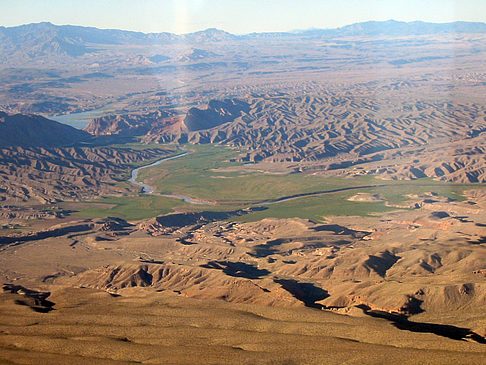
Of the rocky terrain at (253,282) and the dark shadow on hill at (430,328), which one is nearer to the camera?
the rocky terrain at (253,282)

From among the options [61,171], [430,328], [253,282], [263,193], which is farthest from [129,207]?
[430,328]

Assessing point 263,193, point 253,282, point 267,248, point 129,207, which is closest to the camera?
point 253,282

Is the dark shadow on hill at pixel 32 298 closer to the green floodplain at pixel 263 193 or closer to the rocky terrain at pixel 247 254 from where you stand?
the rocky terrain at pixel 247 254

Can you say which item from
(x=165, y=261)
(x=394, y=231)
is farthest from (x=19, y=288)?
(x=394, y=231)

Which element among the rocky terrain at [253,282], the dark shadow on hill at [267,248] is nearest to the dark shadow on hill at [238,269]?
the rocky terrain at [253,282]

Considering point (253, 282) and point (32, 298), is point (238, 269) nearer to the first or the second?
point (253, 282)

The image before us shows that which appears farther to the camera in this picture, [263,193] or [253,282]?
[263,193]

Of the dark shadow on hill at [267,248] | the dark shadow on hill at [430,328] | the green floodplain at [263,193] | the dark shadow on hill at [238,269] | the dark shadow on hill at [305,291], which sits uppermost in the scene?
the dark shadow on hill at [430,328]

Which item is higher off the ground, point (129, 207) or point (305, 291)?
point (305, 291)

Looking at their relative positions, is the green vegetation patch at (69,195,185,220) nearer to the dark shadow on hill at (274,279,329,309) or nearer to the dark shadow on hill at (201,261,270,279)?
the dark shadow on hill at (201,261,270,279)
